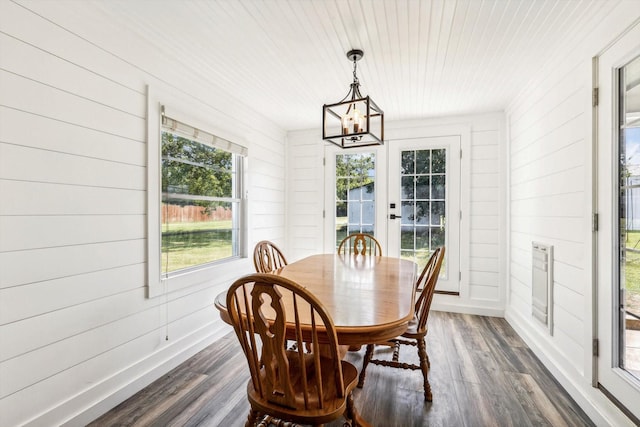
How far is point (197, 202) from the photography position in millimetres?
2818

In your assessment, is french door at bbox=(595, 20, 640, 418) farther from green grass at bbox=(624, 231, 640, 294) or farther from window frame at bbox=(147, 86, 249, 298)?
window frame at bbox=(147, 86, 249, 298)

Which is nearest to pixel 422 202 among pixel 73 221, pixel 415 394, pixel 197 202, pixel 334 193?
pixel 334 193

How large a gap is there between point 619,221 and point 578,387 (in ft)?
3.63

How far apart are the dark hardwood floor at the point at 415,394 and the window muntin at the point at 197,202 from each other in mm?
845

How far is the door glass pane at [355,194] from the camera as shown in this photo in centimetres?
422

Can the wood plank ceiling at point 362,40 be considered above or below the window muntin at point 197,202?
above

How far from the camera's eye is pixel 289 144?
4.54m

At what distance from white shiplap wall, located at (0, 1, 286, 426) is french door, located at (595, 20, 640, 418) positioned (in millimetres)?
2842

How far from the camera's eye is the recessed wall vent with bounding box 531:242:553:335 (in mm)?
2461

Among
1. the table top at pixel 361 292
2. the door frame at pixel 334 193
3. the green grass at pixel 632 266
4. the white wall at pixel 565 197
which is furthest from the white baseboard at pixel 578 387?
the door frame at pixel 334 193

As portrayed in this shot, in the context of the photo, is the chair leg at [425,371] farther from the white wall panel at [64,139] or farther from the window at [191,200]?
the white wall panel at [64,139]

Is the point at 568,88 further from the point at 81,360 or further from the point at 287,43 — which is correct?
the point at 81,360

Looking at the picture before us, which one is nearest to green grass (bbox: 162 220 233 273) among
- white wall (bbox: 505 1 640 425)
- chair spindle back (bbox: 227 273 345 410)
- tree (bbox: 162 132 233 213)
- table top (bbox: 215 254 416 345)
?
tree (bbox: 162 132 233 213)

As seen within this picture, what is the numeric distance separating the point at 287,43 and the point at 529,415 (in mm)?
2838
